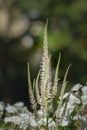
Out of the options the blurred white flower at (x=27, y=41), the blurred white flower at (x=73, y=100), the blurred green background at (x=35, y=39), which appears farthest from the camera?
the blurred white flower at (x=27, y=41)

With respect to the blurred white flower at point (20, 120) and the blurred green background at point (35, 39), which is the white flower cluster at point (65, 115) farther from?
the blurred green background at point (35, 39)

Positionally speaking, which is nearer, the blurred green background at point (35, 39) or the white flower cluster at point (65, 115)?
the white flower cluster at point (65, 115)

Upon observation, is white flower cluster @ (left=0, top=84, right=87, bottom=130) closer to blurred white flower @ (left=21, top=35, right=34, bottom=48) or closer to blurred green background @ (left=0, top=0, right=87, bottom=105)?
blurred green background @ (left=0, top=0, right=87, bottom=105)

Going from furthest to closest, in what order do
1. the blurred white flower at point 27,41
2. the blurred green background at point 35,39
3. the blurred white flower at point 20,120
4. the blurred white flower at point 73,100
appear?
1. the blurred white flower at point 27,41
2. the blurred green background at point 35,39
3. the blurred white flower at point 20,120
4. the blurred white flower at point 73,100

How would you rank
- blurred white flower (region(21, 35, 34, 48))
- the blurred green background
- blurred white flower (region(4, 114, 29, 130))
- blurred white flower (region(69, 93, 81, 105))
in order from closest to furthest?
blurred white flower (region(69, 93, 81, 105)) < blurred white flower (region(4, 114, 29, 130)) < the blurred green background < blurred white flower (region(21, 35, 34, 48))

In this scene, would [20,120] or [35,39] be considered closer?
[20,120]

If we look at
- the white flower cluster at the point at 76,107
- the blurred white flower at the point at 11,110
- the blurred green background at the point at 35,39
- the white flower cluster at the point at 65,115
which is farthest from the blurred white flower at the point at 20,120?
the blurred green background at the point at 35,39

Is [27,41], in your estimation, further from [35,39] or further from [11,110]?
[11,110]

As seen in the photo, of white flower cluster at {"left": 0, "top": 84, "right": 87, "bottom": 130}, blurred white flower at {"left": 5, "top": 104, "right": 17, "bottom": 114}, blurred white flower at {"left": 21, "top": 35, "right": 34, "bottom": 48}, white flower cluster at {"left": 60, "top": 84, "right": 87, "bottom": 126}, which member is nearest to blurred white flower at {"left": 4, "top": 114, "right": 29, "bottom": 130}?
white flower cluster at {"left": 0, "top": 84, "right": 87, "bottom": 130}

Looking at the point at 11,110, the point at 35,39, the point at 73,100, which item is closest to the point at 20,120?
the point at 11,110

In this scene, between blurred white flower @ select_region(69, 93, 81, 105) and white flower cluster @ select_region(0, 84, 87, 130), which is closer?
white flower cluster @ select_region(0, 84, 87, 130)
